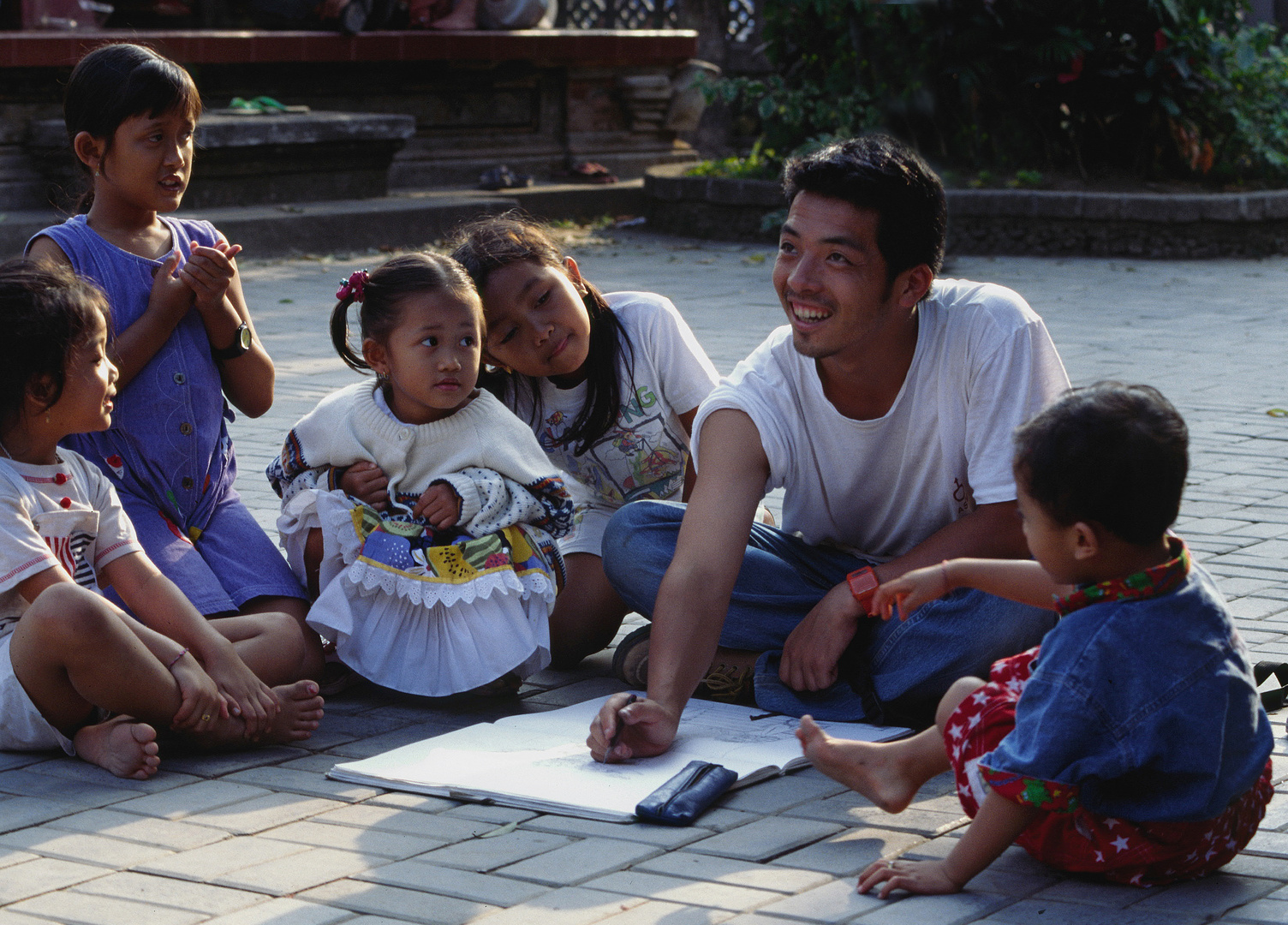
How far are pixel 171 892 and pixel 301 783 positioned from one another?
0.51m

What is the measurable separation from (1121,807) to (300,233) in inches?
348

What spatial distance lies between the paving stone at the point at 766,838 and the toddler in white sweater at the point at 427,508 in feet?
2.75

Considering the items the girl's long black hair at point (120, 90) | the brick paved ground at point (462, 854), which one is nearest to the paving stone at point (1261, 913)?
the brick paved ground at point (462, 854)

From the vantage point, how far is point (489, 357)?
3.52 meters

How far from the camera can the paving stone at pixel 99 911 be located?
2.19 metres

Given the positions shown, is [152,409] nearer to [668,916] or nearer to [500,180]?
[668,916]

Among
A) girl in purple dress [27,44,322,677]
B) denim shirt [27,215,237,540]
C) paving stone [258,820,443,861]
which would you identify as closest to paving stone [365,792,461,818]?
paving stone [258,820,443,861]

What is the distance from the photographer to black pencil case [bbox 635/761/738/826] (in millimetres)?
2531

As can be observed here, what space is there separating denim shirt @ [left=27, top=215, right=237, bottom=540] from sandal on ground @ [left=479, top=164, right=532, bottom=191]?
8923mm

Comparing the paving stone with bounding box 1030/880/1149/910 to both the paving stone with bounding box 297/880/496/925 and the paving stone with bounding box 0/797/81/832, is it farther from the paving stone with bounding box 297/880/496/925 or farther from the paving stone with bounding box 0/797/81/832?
the paving stone with bounding box 0/797/81/832

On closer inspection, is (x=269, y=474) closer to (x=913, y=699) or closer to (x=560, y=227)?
(x=913, y=699)

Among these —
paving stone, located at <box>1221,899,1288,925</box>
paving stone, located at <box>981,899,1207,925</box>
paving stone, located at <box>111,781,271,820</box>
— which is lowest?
paving stone, located at <box>111,781,271,820</box>

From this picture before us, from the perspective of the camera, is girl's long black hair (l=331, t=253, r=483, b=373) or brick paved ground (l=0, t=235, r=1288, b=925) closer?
brick paved ground (l=0, t=235, r=1288, b=925)

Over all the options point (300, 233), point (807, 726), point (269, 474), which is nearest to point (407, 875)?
point (807, 726)
